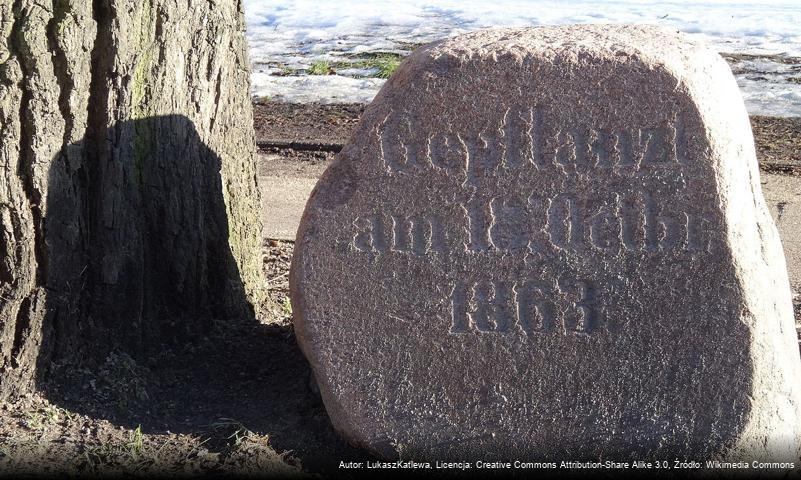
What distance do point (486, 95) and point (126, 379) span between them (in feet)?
4.56

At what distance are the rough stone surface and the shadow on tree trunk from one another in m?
0.38

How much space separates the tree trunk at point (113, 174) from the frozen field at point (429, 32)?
458 cm

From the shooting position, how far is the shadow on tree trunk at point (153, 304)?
281 centimetres

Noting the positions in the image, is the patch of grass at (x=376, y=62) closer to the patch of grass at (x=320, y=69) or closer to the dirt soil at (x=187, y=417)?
the patch of grass at (x=320, y=69)

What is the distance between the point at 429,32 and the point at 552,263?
792 cm

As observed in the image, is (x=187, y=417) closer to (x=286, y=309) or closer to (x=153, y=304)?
(x=153, y=304)

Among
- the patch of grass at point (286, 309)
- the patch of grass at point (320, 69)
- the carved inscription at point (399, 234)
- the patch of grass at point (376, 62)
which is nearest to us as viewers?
the carved inscription at point (399, 234)

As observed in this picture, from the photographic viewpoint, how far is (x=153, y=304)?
3070 mm

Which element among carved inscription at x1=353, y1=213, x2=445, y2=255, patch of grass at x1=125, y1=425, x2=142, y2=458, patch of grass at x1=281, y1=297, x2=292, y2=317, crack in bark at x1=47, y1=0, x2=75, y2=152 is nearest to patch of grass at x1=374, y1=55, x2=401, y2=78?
patch of grass at x1=281, y1=297, x2=292, y2=317

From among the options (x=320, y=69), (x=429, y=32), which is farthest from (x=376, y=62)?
(x=429, y=32)

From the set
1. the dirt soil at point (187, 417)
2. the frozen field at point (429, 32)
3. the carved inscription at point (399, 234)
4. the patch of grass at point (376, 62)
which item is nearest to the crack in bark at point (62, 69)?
the dirt soil at point (187, 417)

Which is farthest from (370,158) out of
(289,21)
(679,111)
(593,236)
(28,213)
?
(289,21)

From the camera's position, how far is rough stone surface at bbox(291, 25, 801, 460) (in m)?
2.50

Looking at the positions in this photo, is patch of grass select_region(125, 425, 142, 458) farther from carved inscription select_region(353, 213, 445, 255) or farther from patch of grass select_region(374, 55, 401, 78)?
patch of grass select_region(374, 55, 401, 78)
